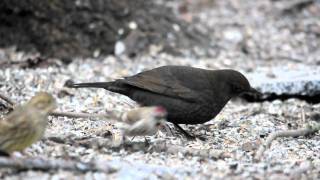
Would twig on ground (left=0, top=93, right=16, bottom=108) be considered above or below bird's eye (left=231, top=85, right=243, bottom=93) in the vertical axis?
below

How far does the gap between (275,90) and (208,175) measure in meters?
3.14

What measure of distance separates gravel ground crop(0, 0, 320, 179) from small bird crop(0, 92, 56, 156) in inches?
6.8

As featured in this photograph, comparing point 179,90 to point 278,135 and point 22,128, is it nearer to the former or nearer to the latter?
point 278,135

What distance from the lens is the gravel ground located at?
13.3ft

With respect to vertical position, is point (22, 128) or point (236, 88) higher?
point (236, 88)

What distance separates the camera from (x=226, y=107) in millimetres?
6609

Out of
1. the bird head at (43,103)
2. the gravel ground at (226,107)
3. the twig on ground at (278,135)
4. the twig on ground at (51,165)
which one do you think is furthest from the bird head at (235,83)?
the twig on ground at (51,165)

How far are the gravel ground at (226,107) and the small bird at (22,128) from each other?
17cm

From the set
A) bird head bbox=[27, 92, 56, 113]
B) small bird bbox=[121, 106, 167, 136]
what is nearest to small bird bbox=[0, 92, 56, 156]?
bird head bbox=[27, 92, 56, 113]

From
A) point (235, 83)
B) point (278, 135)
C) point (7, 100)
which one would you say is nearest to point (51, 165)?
point (7, 100)

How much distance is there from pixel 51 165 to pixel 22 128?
371mm

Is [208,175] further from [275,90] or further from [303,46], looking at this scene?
[303,46]

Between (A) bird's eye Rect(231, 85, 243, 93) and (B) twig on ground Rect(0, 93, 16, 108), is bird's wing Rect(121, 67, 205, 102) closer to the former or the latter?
(A) bird's eye Rect(231, 85, 243, 93)

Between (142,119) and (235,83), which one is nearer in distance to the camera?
(142,119)
